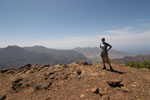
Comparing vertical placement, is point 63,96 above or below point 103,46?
below

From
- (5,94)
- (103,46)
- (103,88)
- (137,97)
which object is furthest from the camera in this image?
(103,46)

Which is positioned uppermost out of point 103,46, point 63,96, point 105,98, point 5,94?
point 103,46

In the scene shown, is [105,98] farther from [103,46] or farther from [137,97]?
[103,46]

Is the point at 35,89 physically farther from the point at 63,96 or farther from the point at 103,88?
the point at 103,88

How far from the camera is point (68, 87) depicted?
24.8 feet

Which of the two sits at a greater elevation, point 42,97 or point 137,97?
point 137,97

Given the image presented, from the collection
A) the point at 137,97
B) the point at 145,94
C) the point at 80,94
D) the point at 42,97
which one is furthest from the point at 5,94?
the point at 145,94

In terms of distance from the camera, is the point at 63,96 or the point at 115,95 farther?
the point at 63,96

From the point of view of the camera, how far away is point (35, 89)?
769cm

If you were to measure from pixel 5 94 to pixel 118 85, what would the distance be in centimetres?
1078

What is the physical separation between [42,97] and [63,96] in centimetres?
182

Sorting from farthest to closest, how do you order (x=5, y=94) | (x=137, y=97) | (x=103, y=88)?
(x=5, y=94)
(x=103, y=88)
(x=137, y=97)

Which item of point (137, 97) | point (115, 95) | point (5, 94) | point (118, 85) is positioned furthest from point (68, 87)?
point (5, 94)

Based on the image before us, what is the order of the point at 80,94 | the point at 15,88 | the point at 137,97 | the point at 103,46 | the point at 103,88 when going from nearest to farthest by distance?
the point at 137,97 < the point at 80,94 < the point at 103,88 < the point at 15,88 < the point at 103,46
